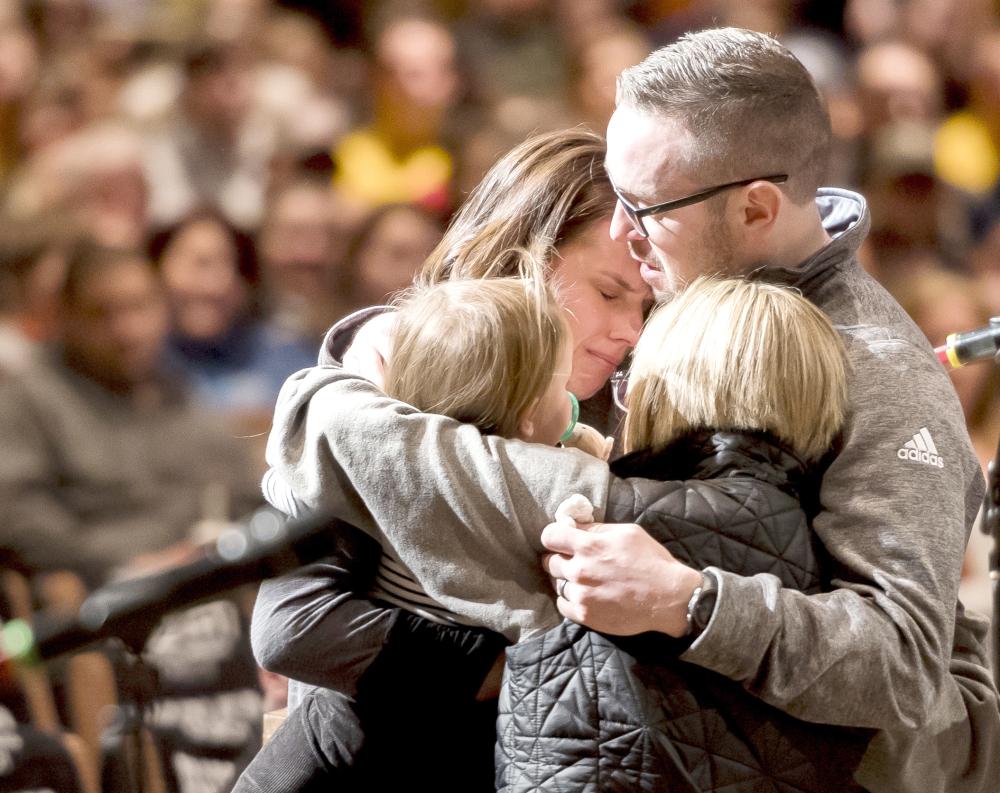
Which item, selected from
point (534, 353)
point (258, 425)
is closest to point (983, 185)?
point (258, 425)

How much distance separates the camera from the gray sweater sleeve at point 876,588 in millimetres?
1184

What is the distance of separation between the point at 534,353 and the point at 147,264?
161cm

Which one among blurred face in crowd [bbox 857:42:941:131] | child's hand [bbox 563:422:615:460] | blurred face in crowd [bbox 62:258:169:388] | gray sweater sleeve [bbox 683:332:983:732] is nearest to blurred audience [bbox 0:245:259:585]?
blurred face in crowd [bbox 62:258:169:388]

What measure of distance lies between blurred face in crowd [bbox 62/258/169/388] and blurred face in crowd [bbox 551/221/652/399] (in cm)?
118

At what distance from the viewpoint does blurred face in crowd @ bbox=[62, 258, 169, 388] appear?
254 centimetres

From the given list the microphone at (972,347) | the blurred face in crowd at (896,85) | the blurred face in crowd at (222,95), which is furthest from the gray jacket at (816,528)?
the blurred face in crowd at (896,85)

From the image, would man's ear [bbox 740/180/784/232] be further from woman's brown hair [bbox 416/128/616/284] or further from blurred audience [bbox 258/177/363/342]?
blurred audience [bbox 258/177/363/342]

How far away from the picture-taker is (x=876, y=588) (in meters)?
1.25

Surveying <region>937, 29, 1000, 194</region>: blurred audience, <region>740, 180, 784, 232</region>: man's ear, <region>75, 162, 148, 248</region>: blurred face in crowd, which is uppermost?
<region>740, 180, 784, 232</region>: man's ear

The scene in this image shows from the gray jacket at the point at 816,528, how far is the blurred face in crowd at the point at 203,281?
1450 millimetres

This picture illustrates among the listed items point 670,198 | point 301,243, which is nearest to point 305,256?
point 301,243

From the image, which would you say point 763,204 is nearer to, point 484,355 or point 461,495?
point 484,355

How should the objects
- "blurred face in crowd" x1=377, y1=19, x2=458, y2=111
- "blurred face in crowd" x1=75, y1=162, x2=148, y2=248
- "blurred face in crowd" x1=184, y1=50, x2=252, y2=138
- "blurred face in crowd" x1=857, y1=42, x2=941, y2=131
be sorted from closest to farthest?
"blurred face in crowd" x1=75, y1=162, x2=148, y2=248 → "blurred face in crowd" x1=184, y1=50, x2=252, y2=138 → "blurred face in crowd" x1=377, y1=19, x2=458, y2=111 → "blurred face in crowd" x1=857, y1=42, x2=941, y2=131

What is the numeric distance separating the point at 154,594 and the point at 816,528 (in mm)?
639
